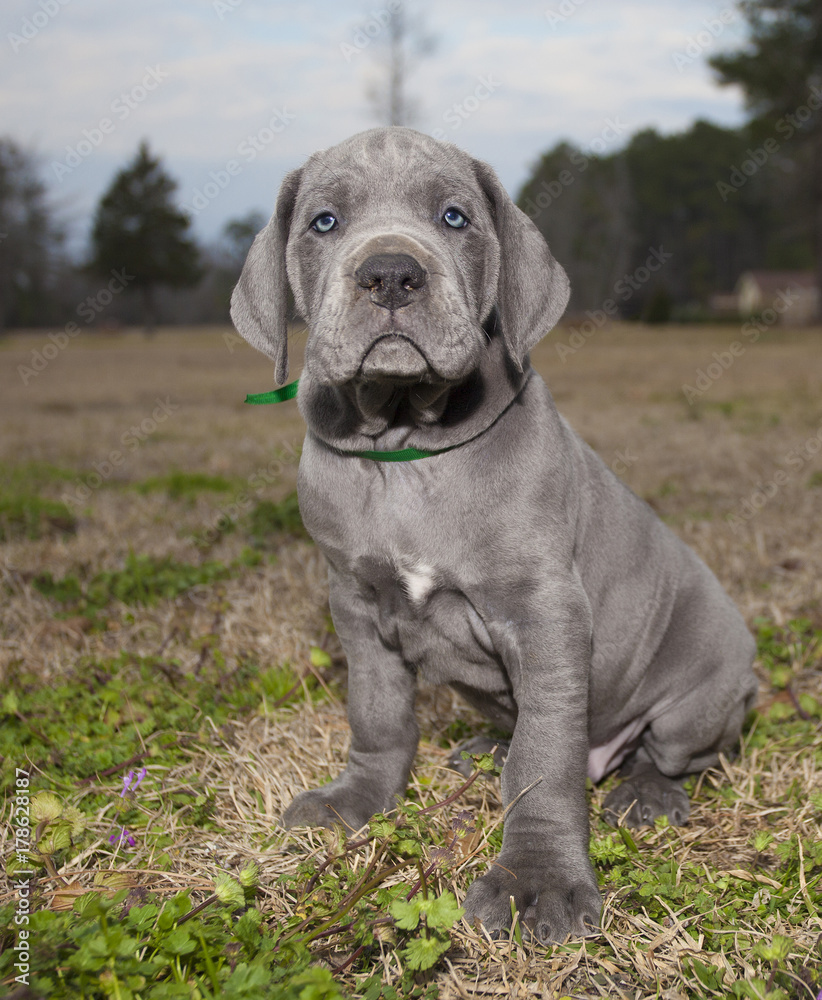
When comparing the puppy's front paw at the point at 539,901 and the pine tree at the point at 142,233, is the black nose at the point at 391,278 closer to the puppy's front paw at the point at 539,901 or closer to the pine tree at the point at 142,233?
the puppy's front paw at the point at 539,901

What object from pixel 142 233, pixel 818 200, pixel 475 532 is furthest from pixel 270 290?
pixel 142 233

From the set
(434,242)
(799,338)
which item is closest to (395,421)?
(434,242)

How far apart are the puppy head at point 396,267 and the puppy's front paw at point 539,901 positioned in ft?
4.07

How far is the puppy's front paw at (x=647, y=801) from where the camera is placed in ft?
8.58

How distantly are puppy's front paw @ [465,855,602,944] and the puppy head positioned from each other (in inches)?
48.8

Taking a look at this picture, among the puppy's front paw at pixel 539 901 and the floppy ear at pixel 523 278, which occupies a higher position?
the floppy ear at pixel 523 278

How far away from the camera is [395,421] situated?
8.04ft

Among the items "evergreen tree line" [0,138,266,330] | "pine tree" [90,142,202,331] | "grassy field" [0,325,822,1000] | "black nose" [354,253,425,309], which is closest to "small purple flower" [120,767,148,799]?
"grassy field" [0,325,822,1000]

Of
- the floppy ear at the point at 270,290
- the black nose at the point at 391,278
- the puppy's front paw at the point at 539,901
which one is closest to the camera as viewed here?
the puppy's front paw at the point at 539,901

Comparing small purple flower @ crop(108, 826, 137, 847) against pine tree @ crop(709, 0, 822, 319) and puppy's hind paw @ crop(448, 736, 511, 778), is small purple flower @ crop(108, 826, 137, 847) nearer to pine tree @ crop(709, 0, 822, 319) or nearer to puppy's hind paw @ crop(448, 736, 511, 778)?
puppy's hind paw @ crop(448, 736, 511, 778)

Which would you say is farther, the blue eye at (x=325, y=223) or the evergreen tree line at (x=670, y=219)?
the evergreen tree line at (x=670, y=219)

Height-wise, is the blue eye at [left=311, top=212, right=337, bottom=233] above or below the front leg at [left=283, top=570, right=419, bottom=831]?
above

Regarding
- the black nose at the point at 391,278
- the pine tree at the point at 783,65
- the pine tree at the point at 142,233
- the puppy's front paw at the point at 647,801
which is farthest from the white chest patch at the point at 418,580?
the pine tree at the point at 142,233

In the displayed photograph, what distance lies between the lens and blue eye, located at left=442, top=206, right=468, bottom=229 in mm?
2477
